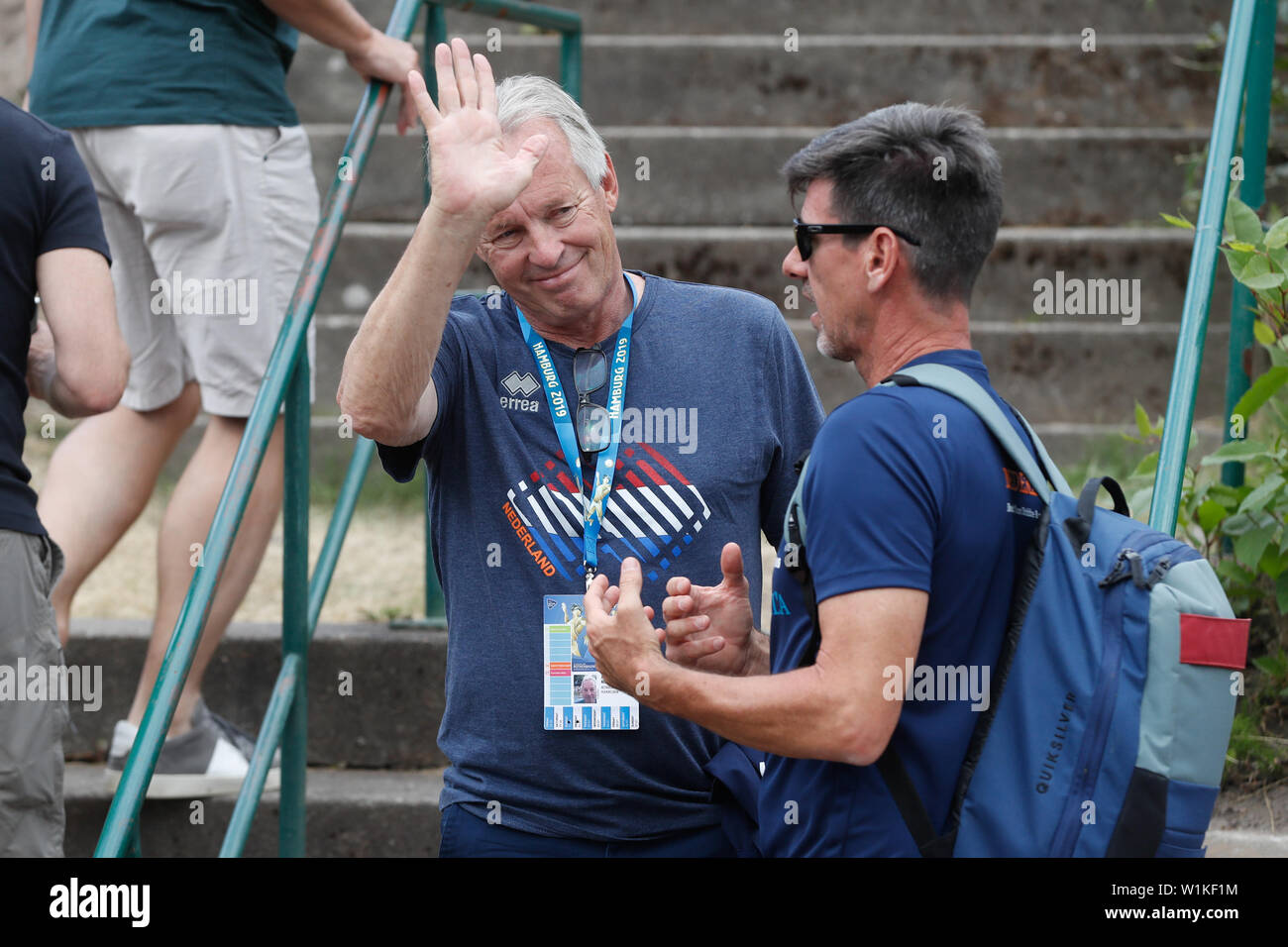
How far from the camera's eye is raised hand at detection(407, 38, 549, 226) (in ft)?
6.39

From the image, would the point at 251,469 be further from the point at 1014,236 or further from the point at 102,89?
the point at 1014,236

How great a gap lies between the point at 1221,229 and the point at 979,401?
51.2 inches

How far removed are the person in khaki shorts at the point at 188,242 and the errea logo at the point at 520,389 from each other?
3.89 feet

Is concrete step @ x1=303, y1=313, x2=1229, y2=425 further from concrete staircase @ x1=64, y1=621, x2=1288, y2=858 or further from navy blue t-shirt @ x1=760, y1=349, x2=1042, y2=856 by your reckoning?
navy blue t-shirt @ x1=760, y1=349, x2=1042, y2=856

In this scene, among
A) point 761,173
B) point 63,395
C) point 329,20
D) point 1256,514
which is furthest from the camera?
point 761,173

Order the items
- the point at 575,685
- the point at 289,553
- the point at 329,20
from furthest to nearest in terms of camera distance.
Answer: the point at 329,20
the point at 289,553
the point at 575,685

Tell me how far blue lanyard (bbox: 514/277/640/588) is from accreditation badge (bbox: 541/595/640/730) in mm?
59

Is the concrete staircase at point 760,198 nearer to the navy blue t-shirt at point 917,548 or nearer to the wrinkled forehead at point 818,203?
the navy blue t-shirt at point 917,548

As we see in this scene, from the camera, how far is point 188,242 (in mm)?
3291

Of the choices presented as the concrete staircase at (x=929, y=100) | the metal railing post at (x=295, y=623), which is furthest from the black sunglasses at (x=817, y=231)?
the concrete staircase at (x=929, y=100)

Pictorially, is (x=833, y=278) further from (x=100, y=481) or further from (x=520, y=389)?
(x=100, y=481)

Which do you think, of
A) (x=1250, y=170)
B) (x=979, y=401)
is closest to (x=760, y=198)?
(x=1250, y=170)

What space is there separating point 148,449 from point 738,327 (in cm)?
164

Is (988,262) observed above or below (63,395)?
above
